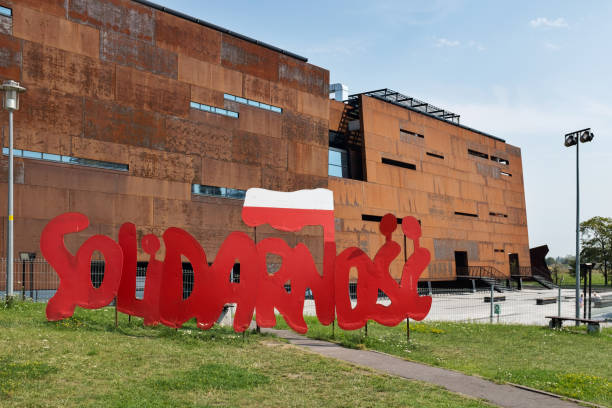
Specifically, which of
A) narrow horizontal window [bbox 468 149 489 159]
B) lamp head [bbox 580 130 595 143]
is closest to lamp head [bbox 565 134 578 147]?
lamp head [bbox 580 130 595 143]

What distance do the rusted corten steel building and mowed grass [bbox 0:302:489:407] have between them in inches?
638

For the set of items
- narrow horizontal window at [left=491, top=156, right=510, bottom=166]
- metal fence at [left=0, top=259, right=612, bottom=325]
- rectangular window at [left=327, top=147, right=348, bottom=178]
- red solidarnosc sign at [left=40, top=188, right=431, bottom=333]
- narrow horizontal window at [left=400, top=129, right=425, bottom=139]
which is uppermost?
narrow horizontal window at [left=400, top=129, right=425, bottom=139]

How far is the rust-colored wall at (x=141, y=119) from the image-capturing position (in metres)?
27.9

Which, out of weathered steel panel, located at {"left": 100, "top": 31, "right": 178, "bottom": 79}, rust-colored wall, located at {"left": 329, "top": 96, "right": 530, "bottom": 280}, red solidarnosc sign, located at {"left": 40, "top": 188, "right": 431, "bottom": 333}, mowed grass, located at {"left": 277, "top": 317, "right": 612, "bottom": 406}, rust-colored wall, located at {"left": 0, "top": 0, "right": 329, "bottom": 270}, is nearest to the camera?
mowed grass, located at {"left": 277, "top": 317, "right": 612, "bottom": 406}

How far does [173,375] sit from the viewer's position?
34.4 feet

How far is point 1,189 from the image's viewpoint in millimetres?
26859

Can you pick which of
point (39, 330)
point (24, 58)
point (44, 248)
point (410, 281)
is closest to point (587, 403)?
point (410, 281)

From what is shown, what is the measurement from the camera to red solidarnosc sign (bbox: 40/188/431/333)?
14906 millimetres

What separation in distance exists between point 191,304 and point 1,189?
53.8 ft

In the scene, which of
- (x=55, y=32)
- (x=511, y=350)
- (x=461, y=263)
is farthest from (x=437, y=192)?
(x=511, y=350)

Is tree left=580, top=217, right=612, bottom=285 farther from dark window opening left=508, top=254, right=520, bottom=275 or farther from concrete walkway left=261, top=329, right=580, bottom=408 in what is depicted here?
concrete walkway left=261, top=329, right=580, bottom=408

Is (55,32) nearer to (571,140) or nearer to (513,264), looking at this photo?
(571,140)

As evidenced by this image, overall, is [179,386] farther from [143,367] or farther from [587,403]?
[587,403]

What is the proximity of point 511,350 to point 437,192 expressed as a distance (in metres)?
37.9
